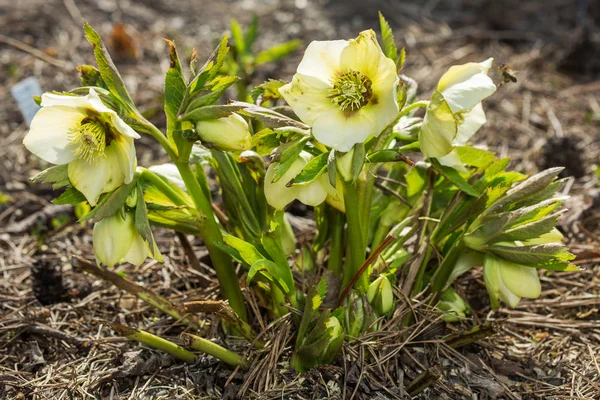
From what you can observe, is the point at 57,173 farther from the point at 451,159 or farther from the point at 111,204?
the point at 451,159

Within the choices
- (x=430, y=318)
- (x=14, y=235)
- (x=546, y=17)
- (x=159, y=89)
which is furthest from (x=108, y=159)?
(x=546, y=17)

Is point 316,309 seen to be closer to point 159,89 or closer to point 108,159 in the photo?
point 108,159

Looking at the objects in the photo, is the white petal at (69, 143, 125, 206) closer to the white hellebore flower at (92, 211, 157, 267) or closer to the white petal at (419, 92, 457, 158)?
the white hellebore flower at (92, 211, 157, 267)

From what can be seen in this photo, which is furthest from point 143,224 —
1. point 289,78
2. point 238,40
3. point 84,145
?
point 289,78

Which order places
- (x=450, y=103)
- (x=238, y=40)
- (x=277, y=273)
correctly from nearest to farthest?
(x=450, y=103) → (x=277, y=273) → (x=238, y=40)

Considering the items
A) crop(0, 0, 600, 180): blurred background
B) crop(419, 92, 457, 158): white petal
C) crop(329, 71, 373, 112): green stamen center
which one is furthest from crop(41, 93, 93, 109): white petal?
crop(0, 0, 600, 180): blurred background

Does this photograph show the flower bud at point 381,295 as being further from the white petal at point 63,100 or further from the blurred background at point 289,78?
the white petal at point 63,100
